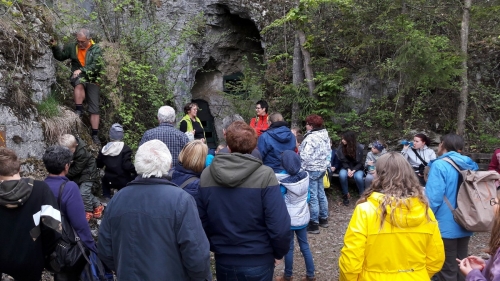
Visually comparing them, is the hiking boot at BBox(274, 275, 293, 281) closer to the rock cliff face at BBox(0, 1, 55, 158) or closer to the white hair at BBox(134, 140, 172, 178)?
the white hair at BBox(134, 140, 172, 178)

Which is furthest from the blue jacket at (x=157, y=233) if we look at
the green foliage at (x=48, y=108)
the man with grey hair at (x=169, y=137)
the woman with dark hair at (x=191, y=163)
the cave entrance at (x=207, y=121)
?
the cave entrance at (x=207, y=121)

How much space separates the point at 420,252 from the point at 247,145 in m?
1.53

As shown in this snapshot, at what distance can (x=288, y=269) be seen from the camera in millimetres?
5133

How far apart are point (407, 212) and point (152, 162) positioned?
5.82ft

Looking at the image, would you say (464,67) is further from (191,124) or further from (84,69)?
(84,69)

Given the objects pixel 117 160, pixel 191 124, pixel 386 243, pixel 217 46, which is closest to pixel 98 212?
pixel 117 160

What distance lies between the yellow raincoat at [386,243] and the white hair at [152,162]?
1366 mm

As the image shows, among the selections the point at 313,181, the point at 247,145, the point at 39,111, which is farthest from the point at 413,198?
the point at 39,111

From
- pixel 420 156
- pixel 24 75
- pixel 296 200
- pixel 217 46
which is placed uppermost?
pixel 217 46

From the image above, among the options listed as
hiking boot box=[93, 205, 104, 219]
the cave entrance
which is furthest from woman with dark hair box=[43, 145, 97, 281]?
the cave entrance

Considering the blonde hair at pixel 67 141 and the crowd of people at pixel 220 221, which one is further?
the blonde hair at pixel 67 141

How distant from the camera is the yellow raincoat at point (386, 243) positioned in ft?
9.09

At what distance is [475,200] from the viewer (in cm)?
408

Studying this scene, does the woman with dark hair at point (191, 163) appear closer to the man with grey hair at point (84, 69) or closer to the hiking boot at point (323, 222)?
the man with grey hair at point (84, 69)
